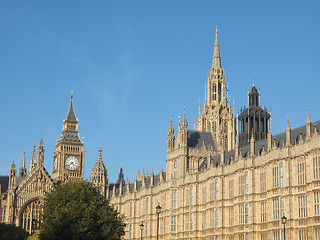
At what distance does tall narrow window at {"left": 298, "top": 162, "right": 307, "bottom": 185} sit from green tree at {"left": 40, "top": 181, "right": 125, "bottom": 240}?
2873cm

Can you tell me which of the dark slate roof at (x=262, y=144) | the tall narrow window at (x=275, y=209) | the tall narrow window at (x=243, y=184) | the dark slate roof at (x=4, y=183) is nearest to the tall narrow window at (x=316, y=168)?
the dark slate roof at (x=262, y=144)

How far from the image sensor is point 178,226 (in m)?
118

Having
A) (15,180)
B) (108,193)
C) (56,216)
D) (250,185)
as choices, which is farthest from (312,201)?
(15,180)

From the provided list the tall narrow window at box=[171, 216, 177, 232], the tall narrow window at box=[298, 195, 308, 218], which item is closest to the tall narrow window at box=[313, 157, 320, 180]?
the tall narrow window at box=[298, 195, 308, 218]

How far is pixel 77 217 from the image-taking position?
91.1 m

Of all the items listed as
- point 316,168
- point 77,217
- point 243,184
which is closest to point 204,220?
point 243,184

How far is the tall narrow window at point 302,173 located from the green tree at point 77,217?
28734mm

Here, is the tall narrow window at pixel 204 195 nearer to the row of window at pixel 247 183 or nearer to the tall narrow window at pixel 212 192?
the row of window at pixel 247 183

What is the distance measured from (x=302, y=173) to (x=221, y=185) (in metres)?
21.6

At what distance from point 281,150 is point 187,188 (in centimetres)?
3159

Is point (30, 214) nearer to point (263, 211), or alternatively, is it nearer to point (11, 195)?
point (11, 195)

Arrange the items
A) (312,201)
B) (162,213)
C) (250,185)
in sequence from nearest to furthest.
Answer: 1. (312,201)
2. (250,185)
3. (162,213)

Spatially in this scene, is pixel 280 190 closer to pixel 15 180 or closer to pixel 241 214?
pixel 241 214

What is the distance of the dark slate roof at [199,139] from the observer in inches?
4855
